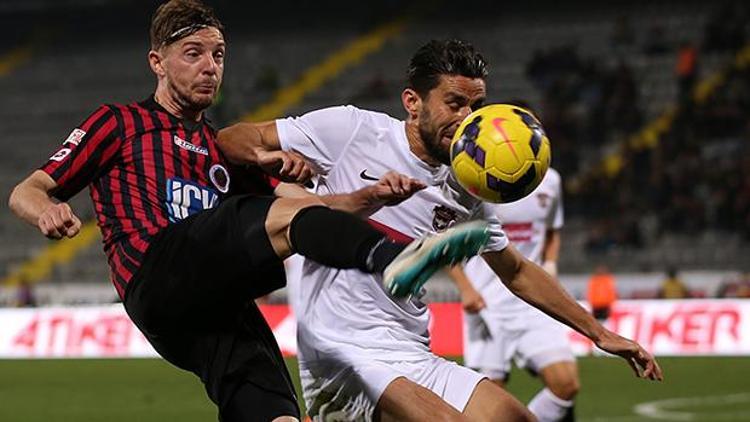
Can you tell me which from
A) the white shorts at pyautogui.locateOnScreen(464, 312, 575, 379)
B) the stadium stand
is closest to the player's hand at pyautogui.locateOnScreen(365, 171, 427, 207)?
the white shorts at pyautogui.locateOnScreen(464, 312, 575, 379)

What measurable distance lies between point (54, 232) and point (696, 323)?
41.0 ft

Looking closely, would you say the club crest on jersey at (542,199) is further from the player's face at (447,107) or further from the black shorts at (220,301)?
the black shorts at (220,301)

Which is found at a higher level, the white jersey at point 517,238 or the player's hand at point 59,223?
the white jersey at point 517,238

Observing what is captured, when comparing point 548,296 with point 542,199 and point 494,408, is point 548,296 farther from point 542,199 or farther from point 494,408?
point 542,199

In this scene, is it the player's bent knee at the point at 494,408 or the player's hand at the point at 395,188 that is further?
the player's bent knee at the point at 494,408

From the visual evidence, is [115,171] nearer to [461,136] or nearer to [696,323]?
[461,136]

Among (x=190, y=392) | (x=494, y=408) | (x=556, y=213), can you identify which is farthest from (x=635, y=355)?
(x=190, y=392)

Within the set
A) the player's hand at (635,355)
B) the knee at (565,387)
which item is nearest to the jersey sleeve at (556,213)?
the knee at (565,387)

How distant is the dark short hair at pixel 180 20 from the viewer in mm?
5434

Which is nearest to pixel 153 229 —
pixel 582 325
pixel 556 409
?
pixel 582 325

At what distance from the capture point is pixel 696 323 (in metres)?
16.1

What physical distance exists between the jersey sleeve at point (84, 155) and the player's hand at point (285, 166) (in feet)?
1.84

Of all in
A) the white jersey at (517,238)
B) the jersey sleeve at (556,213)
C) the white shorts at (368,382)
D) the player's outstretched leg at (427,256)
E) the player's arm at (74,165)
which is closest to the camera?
the player's outstretched leg at (427,256)

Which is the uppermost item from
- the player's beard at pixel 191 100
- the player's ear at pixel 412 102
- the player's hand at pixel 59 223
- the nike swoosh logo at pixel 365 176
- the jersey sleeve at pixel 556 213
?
the jersey sleeve at pixel 556 213
